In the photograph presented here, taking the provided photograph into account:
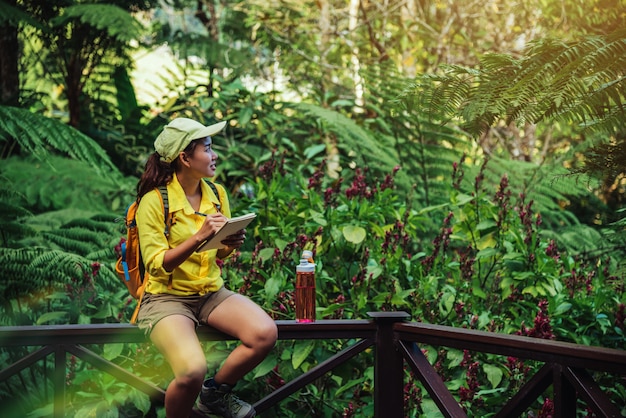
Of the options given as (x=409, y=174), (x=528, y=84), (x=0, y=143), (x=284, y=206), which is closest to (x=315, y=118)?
(x=409, y=174)

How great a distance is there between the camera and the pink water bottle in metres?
2.84

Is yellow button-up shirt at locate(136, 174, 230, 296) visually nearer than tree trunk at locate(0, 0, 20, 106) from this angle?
Yes

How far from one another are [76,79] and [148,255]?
17.2 ft

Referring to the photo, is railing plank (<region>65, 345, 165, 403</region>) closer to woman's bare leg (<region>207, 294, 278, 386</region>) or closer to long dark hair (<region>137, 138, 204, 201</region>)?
woman's bare leg (<region>207, 294, 278, 386</region>)

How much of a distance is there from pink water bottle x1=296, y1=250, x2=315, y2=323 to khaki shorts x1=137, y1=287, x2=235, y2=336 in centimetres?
27

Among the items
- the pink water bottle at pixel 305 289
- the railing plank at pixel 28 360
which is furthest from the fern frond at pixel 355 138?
the railing plank at pixel 28 360

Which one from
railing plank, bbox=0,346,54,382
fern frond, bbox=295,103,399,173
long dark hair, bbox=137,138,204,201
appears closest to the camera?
long dark hair, bbox=137,138,204,201

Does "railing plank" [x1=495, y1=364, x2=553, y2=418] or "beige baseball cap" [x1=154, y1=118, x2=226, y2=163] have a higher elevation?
"beige baseball cap" [x1=154, y1=118, x2=226, y2=163]

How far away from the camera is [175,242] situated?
2.62 m

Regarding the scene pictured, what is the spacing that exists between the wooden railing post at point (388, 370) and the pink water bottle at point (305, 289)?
0.23 metres

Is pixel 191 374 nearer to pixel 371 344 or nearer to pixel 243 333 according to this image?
pixel 243 333

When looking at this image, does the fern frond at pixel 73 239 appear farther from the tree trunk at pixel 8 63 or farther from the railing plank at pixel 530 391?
the railing plank at pixel 530 391

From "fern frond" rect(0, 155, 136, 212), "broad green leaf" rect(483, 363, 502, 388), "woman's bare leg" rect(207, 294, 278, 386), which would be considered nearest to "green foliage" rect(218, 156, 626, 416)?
"broad green leaf" rect(483, 363, 502, 388)

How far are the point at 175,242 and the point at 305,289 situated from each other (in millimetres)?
542
